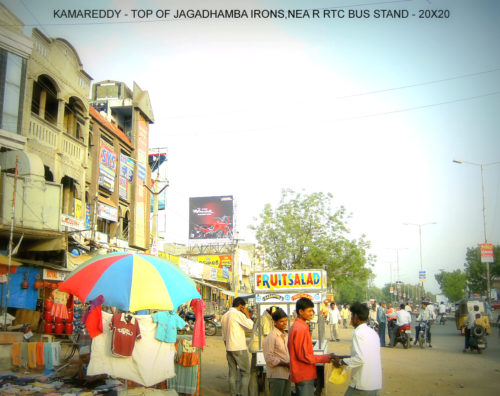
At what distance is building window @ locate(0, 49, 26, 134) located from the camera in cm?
1498

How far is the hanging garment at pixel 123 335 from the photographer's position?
7.39 metres

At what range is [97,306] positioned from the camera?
23.9 feet

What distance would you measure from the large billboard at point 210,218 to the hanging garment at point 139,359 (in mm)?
38685

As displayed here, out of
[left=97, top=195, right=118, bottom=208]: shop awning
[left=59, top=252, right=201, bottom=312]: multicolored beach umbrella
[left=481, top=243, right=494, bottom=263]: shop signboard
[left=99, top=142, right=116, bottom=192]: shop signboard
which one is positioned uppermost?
[left=99, top=142, right=116, bottom=192]: shop signboard

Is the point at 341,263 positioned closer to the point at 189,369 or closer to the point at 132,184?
the point at 132,184

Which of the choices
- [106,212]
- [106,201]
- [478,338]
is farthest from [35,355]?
[106,201]

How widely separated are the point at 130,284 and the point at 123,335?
0.84 m

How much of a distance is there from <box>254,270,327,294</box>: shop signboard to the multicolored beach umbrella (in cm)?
218

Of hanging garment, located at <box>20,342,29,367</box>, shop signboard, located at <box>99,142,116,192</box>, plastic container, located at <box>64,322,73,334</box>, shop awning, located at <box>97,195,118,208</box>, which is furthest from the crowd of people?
shop signboard, located at <box>99,142,116,192</box>

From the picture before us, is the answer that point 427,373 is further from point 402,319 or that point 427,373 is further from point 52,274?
point 52,274

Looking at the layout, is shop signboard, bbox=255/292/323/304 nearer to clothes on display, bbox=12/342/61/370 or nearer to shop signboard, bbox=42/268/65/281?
clothes on display, bbox=12/342/61/370

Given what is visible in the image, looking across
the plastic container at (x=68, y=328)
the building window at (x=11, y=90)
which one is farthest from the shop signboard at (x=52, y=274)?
the building window at (x=11, y=90)

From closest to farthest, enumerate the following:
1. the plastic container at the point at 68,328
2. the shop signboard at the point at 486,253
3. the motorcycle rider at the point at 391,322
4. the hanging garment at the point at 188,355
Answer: the hanging garment at the point at 188,355
the plastic container at the point at 68,328
the motorcycle rider at the point at 391,322
the shop signboard at the point at 486,253

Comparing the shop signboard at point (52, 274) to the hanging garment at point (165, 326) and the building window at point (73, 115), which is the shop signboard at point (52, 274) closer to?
the building window at point (73, 115)
